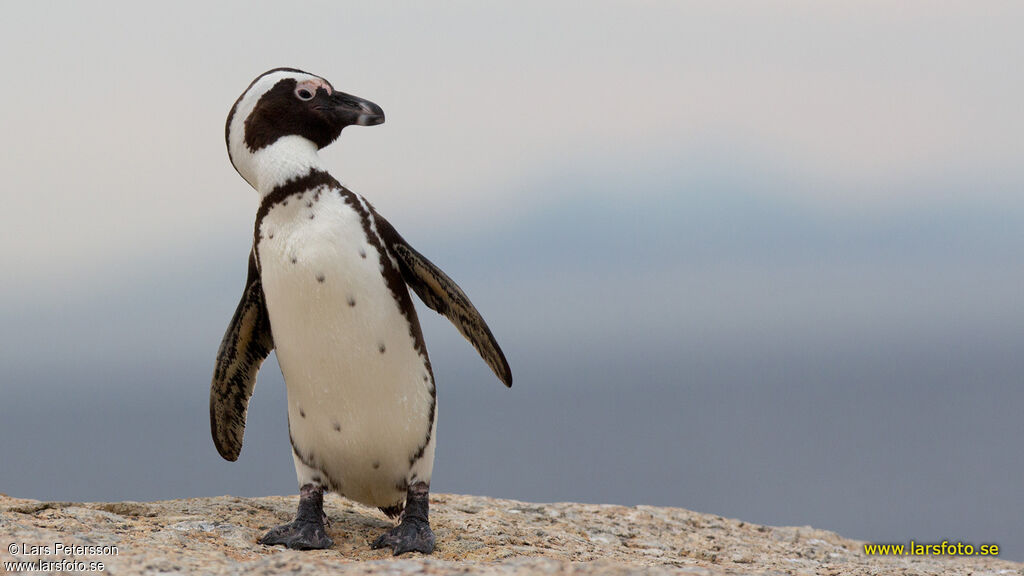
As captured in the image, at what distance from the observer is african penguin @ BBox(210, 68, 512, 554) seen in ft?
14.7

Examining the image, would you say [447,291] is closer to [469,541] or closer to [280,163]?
[280,163]

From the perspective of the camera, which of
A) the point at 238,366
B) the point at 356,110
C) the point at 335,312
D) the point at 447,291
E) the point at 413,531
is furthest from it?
the point at 238,366

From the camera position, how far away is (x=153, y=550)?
4.04m

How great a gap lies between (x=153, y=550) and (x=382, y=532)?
1328 mm

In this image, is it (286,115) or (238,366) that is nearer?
(286,115)

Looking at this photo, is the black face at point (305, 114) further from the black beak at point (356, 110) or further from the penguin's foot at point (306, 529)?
the penguin's foot at point (306, 529)

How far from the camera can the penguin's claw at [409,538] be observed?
4.50m

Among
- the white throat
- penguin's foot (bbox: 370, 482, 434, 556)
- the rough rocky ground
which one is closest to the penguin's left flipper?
the white throat

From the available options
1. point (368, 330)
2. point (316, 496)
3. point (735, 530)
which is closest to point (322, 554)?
point (316, 496)

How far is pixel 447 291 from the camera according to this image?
4.71 m

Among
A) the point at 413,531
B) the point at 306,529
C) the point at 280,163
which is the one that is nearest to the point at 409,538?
the point at 413,531

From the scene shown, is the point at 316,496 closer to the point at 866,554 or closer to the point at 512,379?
the point at 512,379

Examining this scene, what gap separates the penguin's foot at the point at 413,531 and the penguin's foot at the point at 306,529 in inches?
10.1

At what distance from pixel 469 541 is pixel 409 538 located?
33cm
